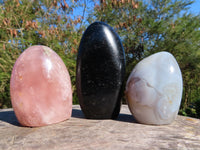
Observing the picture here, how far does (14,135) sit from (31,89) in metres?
0.43

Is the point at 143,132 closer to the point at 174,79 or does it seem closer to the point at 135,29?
the point at 174,79

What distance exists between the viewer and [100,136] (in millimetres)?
1486

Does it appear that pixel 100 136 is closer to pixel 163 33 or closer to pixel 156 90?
pixel 156 90

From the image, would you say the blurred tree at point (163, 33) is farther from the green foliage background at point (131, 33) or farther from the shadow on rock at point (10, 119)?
the shadow on rock at point (10, 119)

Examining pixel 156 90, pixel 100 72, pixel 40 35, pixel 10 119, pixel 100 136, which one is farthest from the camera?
pixel 40 35

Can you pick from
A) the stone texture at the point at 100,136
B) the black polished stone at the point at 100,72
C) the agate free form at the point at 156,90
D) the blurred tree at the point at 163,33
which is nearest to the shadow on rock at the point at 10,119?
the stone texture at the point at 100,136

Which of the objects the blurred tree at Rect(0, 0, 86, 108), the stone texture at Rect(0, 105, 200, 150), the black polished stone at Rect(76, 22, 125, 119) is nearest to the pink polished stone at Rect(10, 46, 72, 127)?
the stone texture at Rect(0, 105, 200, 150)

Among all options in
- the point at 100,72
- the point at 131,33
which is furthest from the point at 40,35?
the point at 100,72

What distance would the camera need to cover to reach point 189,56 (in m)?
4.95

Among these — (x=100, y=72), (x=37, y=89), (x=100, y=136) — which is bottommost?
(x=100, y=136)

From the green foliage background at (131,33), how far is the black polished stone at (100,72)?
2.73m

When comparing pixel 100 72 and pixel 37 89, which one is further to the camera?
pixel 100 72

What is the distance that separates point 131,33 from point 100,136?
174 inches

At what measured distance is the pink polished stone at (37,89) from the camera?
1.80 metres
